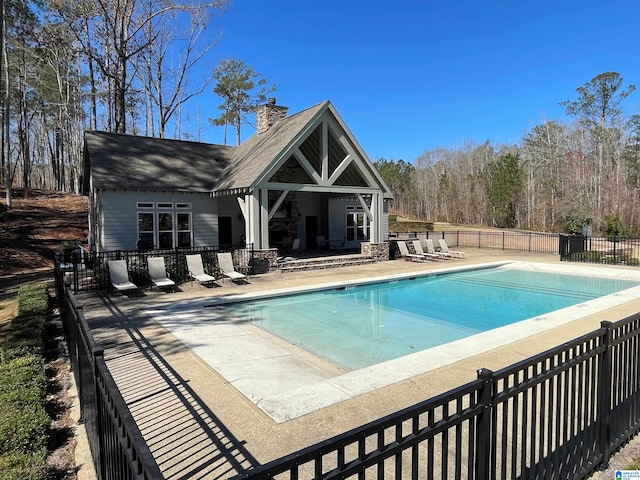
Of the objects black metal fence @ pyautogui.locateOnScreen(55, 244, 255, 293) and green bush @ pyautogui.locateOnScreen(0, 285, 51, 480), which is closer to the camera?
green bush @ pyautogui.locateOnScreen(0, 285, 51, 480)

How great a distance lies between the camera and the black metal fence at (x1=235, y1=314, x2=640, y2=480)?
195 centimetres

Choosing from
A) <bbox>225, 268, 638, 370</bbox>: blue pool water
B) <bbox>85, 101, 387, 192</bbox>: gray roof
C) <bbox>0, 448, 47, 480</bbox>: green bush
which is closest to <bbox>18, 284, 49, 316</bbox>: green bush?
<bbox>225, 268, 638, 370</bbox>: blue pool water

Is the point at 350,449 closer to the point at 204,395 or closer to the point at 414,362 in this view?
the point at 204,395

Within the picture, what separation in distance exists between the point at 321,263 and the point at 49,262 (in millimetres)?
13746

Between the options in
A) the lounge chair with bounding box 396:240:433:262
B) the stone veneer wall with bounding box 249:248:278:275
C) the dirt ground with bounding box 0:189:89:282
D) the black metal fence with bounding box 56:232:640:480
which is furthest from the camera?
the lounge chair with bounding box 396:240:433:262

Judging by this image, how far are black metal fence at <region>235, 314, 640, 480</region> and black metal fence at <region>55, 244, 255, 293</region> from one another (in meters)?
10.9

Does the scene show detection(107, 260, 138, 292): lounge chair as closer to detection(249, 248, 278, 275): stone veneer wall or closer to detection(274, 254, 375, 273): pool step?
detection(249, 248, 278, 275): stone veneer wall

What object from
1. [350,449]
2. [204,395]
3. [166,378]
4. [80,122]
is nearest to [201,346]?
[166,378]

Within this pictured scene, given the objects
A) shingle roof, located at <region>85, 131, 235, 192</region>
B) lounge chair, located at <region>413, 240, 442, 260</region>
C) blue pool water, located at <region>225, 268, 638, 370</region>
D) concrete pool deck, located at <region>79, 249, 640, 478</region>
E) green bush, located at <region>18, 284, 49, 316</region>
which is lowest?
blue pool water, located at <region>225, 268, 638, 370</region>

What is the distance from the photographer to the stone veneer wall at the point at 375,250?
19219 millimetres

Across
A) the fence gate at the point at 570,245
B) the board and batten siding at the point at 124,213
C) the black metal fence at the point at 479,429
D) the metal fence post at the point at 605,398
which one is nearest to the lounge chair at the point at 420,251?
the fence gate at the point at 570,245

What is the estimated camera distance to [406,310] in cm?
1087

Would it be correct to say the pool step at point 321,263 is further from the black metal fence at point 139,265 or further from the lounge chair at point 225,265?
the lounge chair at point 225,265

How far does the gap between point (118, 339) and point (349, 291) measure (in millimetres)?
7481
